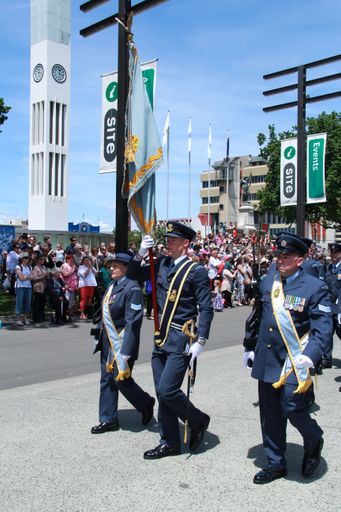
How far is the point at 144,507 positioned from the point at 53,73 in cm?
4723

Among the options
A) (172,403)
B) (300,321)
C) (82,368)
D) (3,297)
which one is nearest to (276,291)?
(300,321)

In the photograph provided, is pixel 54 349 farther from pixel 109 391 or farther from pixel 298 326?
pixel 298 326

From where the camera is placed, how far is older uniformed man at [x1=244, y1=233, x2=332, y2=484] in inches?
161

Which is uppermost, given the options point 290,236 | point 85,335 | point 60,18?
point 60,18

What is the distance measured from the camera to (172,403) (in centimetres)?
468

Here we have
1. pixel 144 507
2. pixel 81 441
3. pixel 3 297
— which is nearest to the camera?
pixel 144 507

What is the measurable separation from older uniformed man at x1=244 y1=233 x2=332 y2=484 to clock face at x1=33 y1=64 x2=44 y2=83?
152 feet

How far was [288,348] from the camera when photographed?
13.7 ft

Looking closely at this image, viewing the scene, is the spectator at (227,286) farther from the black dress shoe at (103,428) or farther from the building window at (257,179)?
the building window at (257,179)

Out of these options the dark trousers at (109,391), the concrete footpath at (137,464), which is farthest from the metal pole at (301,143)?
the dark trousers at (109,391)

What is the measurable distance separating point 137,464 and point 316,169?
1335cm

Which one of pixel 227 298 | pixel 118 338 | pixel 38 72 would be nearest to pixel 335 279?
pixel 118 338

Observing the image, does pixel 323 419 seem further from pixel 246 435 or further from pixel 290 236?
pixel 290 236

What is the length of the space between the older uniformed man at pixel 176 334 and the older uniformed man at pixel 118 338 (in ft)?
1.18
